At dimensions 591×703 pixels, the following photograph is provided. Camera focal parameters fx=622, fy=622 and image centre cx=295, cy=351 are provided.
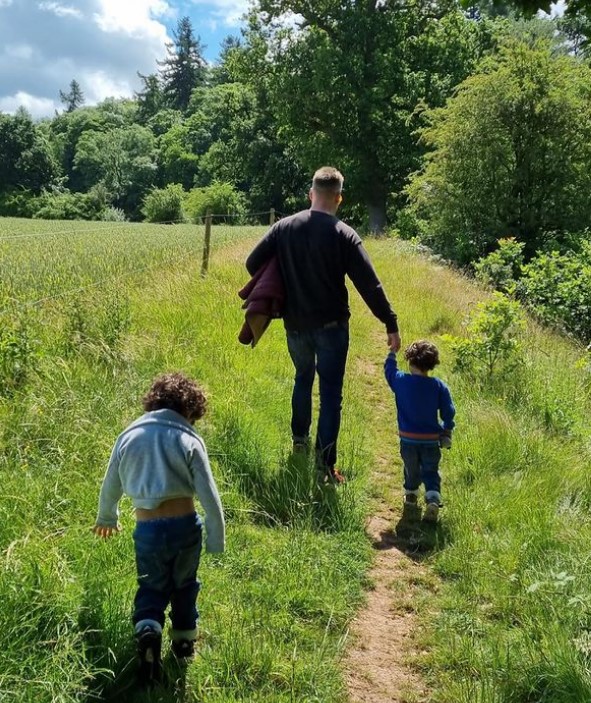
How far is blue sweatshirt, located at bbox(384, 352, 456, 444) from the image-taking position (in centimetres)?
436

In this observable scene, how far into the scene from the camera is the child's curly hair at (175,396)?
2631mm

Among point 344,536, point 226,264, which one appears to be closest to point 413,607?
point 344,536

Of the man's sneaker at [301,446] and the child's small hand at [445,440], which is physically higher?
the child's small hand at [445,440]

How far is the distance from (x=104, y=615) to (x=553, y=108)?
622 inches

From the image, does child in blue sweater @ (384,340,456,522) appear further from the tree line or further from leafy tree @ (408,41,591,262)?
leafy tree @ (408,41,591,262)

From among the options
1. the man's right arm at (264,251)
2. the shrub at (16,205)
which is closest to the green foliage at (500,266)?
the man's right arm at (264,251)

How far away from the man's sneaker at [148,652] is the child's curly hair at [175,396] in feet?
2.84

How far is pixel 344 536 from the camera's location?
12.7 ft

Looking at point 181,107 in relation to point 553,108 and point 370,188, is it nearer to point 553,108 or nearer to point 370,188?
point 370,188

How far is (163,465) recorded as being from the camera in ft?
8.25

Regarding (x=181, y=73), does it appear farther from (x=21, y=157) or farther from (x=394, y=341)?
(x=394, y=341)

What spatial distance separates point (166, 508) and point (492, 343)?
5.04m

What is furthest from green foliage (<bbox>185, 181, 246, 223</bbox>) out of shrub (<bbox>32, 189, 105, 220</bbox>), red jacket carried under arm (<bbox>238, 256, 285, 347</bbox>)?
red jacket carried under arm (<bbox>238, 256, 285, 347</bbox>)

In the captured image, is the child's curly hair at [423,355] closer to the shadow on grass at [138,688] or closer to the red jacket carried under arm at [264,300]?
the red jacket carried under arm at [264,300]
